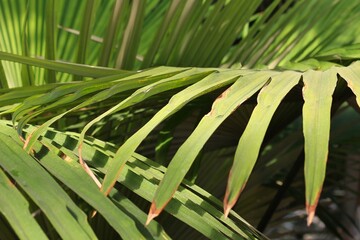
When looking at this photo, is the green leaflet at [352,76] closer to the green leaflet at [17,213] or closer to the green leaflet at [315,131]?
the green leaflet at [315,131]

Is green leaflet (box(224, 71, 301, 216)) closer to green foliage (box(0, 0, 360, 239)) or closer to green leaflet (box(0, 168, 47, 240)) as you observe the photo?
green foliage (box(0, 0, 360, 239))

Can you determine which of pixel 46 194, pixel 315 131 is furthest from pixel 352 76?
pixel 46 194

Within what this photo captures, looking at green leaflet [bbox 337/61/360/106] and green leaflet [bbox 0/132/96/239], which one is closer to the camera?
green leaflet [bbox 0/132/96/239]

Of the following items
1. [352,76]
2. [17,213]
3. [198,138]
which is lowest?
[17,213]

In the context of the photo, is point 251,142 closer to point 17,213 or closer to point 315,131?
point 315,131

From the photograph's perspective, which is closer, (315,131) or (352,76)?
(315,131)

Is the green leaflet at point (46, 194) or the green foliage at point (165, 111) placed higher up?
the green foliage at point (165, 111)

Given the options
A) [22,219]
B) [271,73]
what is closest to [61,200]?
[22,219]

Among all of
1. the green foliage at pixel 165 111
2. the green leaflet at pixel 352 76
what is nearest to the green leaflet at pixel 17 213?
the green foliage at pixel 165 111

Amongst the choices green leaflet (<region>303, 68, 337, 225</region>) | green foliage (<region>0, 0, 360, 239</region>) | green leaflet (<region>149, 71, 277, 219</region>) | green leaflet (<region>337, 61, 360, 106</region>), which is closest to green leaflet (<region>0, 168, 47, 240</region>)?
green foliage (<region>0, 0, 360, 239</region>)

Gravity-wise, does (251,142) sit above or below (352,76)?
below
